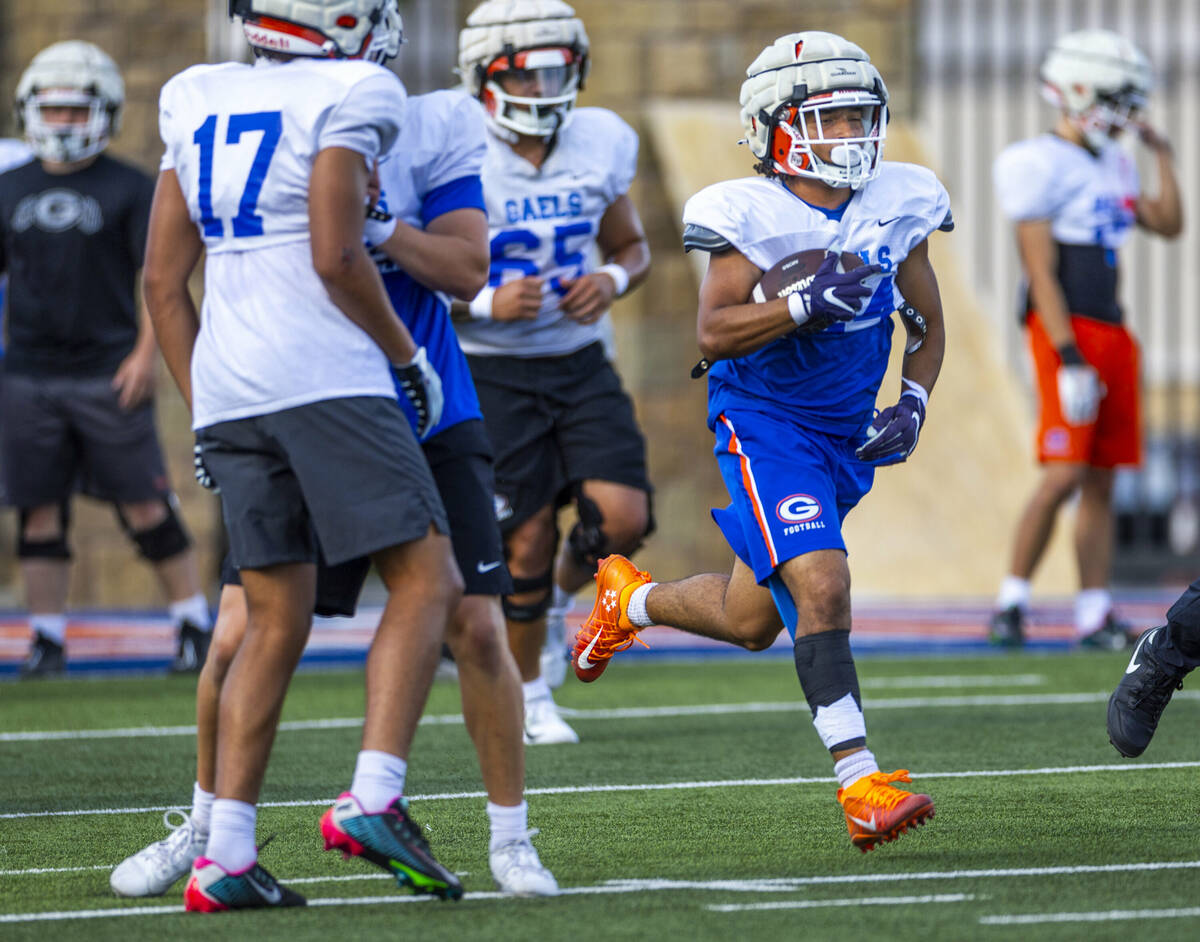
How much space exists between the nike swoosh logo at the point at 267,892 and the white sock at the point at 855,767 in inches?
45.0

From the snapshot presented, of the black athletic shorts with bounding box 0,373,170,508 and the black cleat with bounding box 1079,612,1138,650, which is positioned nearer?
the black athletic shorts with bounding box 0,373,170,508

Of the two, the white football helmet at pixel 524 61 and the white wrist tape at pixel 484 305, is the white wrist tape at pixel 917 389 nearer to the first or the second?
the white wrist tape at pixel 484 305

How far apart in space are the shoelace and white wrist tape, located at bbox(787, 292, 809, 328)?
0.96 m

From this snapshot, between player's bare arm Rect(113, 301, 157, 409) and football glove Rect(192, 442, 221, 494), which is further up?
football glove Rect(192, 442, 221, 494)

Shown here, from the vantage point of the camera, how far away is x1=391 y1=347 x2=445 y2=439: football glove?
3986 mm

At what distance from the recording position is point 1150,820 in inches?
186

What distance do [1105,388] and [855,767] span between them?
4.90 meters

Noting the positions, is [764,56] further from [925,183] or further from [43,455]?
[43,455]

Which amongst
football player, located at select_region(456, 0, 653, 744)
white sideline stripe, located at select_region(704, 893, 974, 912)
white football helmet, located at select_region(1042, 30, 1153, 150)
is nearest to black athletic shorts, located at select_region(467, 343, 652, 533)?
football player, located at select_region(456, 0, 653, 744)

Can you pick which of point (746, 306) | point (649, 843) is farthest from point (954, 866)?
point (746, 306)

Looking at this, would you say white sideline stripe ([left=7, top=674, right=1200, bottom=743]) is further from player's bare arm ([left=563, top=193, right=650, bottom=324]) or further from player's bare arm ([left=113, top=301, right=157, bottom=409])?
player's bare arm ([left=113, top=301, right=157, bottom=409])

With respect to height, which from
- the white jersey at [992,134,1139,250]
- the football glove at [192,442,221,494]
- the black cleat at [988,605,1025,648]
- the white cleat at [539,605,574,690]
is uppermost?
the football glove at [192,442,221,494]

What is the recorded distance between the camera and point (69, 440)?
844 centimetres

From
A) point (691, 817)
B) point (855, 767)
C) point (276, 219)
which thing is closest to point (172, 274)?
point (276, 219)
